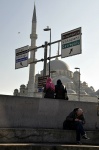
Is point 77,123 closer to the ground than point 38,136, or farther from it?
farther from it

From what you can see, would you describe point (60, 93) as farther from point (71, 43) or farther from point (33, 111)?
point (71, 43)

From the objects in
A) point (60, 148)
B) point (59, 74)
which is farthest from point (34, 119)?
point (59, 74)

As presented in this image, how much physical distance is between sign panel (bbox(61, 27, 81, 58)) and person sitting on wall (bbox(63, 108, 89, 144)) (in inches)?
249

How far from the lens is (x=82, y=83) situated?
91125 millimetres

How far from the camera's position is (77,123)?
6898mm

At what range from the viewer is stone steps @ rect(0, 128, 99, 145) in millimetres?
6531

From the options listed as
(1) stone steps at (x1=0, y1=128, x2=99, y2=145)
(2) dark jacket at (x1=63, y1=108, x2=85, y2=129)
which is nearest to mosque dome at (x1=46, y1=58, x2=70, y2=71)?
(2) dark jacket at (x1=63, y1=108, x2=85, y2=129)

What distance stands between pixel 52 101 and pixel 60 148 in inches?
81.4

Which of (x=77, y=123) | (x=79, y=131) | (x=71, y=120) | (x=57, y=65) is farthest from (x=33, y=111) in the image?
(x=57, y=65)

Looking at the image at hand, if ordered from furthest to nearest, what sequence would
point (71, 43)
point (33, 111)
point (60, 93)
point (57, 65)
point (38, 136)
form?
point (57, 65) → point (71, 43) → point (60, 93) → point (33, 111) → point (38, 136)

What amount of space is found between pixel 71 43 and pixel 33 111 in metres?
6.71

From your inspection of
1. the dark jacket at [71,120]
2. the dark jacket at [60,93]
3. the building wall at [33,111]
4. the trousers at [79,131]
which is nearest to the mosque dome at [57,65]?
the dark jacket at [60,93]

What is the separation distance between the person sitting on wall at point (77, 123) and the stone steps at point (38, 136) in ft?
0.64

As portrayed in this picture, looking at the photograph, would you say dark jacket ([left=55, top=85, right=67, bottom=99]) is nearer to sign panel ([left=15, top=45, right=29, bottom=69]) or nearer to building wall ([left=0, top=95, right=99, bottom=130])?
building wall ([left=0, top=95, right=99, bottom=130])
